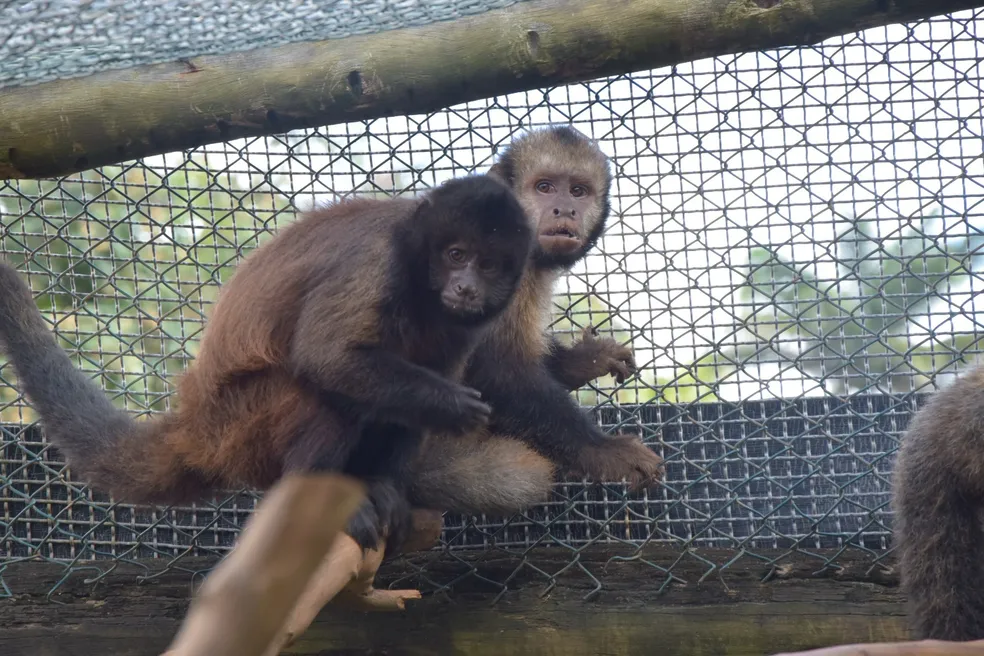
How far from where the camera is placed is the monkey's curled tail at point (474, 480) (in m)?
5.01

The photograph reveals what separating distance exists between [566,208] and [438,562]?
208 cm

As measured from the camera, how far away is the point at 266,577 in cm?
166

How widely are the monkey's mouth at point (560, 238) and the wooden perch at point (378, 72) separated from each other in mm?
1914

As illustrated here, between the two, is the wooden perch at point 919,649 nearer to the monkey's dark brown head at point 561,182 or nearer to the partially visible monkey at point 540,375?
the partially visible monkey at point 540,375

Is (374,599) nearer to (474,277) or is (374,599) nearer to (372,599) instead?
(372,599)

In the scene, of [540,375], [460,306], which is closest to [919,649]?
[460,306]

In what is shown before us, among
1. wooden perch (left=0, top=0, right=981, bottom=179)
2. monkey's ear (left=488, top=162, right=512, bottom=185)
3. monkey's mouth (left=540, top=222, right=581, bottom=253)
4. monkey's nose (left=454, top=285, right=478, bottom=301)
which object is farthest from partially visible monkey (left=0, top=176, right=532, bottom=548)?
monkey's ear (left=488, top=162, right=512, bottom=185)

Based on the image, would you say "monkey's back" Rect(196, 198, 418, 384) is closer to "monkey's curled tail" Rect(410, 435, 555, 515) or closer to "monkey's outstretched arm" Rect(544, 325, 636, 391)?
"monkey's curled tail" Rect(410, 435, 555, 515)

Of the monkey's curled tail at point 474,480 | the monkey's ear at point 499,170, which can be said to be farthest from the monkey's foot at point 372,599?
the monkey's ear at point 499,170

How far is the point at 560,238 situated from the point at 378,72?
2166mm

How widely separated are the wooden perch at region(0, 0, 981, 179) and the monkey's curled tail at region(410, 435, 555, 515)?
1.76m

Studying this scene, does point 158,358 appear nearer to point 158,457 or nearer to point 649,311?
point 158,457

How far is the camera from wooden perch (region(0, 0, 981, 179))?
3.86m

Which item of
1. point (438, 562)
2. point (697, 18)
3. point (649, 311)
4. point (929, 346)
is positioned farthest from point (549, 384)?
point (697, 18)
